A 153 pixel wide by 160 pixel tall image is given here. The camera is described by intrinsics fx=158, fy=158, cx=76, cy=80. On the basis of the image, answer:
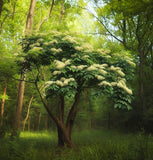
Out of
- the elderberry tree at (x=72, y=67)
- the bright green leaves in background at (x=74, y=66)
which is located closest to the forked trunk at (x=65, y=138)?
the elderberry tree at (x=72, y=67)

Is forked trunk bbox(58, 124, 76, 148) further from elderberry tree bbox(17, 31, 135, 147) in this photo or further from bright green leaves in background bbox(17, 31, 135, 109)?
bright green leaves in background bbox(17, 31, 135, 109)

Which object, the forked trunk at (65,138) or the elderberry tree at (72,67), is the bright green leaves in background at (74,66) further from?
the forked trunk at (65,138)

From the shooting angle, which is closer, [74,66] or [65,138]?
[74,66]

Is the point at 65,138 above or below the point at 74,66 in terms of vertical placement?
below

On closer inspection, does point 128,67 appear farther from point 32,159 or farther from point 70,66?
point 32,159

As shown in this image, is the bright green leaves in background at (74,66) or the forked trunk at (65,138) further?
the forked trunk at (65,138)

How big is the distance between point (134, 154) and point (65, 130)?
3858 millimetres

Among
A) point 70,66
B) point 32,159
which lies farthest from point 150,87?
point 32,159

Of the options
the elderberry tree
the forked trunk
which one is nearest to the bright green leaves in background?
the elderberry tree

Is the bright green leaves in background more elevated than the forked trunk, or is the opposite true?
the bright green leaves in background

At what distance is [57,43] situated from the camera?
21.6 ft

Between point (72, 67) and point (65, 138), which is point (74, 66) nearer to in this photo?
point (72, 67)

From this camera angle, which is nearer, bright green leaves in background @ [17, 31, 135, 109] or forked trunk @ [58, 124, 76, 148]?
bright green leaves in background @ [17, 31, 135, 109]

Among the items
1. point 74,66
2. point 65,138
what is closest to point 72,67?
point 74,66
